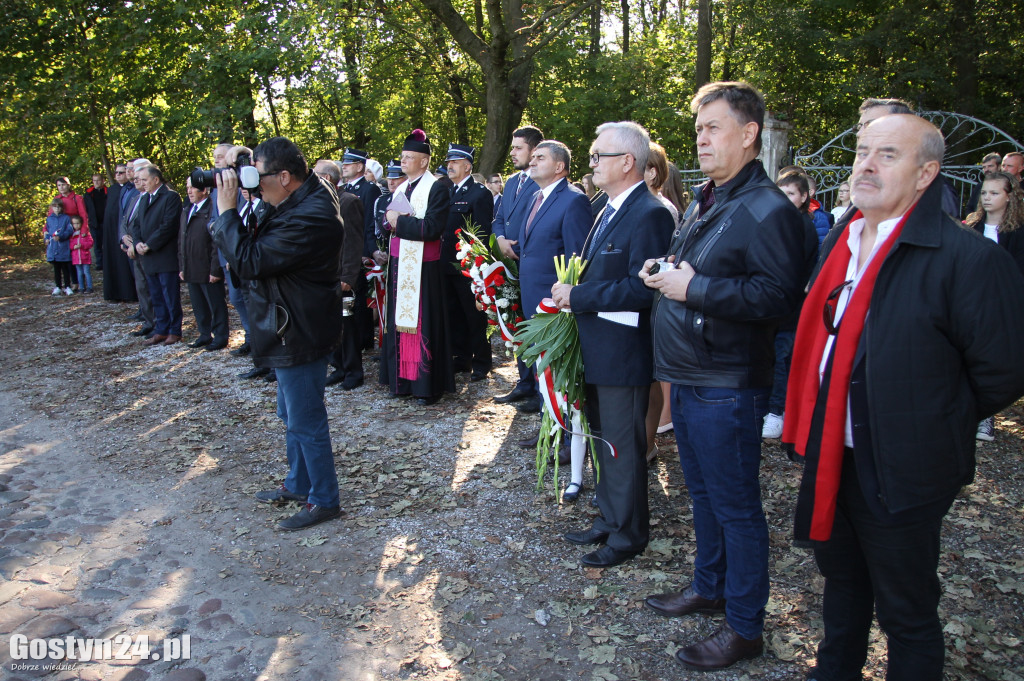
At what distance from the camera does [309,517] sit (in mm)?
4676

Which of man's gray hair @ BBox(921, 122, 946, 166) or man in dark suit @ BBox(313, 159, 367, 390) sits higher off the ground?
man's gray hair @ BBox(921, 122, 946, 166)

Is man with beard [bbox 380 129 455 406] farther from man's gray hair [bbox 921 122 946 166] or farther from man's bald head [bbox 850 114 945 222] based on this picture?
man's gray hair [bbox 921 122 946 166]

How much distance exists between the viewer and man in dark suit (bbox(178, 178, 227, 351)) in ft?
29.3

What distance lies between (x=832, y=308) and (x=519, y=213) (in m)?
3.95

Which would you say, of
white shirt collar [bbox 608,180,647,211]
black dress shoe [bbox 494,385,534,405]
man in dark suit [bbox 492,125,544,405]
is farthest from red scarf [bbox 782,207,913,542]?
black dress shoe [bbox 494,385,534,405]

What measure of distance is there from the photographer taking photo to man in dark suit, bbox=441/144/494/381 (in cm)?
315

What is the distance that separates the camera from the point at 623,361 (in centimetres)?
380

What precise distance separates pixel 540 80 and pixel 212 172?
671 inches

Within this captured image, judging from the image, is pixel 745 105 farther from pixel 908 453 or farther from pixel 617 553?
pixel 617 553

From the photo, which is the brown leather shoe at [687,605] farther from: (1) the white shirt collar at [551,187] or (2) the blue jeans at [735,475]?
(1) the white shirt collar at [551,187]

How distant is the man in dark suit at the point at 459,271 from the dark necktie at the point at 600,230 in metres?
3.74

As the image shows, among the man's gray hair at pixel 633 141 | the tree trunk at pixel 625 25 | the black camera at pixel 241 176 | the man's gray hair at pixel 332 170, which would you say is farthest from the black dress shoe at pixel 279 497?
the tree trunk at pixel 625 25

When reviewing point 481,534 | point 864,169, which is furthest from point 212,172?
point 864,169

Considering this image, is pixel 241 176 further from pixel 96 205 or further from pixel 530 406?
pixel 96 205
